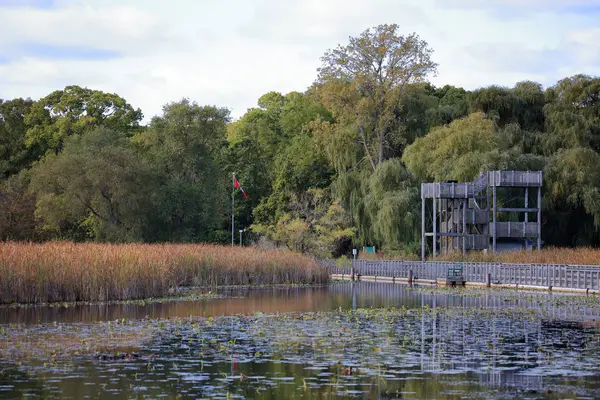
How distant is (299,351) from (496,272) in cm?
3058

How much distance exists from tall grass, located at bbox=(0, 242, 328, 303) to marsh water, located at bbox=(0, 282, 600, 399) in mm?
1635

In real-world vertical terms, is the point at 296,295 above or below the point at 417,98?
below

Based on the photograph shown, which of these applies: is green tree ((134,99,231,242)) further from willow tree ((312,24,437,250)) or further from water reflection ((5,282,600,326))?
water reflection ((5,282,600,326))

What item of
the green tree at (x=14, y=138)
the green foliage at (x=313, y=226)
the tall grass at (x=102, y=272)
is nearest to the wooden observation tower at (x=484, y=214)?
the green foliage at (x=313, y=226)

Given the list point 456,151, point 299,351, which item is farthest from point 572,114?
point 299,351

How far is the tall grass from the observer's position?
33.2 m

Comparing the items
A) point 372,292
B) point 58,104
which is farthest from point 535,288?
point 58,104

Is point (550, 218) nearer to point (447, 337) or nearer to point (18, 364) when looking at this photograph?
point (447, 337)

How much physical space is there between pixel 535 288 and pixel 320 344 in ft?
86.8

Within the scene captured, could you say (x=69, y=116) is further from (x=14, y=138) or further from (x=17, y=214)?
(x=17, y=214)

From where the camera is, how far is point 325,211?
76.1 m

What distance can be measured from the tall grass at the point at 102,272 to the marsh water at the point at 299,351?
5.37 feet

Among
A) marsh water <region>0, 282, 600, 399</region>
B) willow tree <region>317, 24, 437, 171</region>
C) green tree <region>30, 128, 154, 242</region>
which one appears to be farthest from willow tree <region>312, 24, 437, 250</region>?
marsh water <region>0, 282, 600, 399</region>

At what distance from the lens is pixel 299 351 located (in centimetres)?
2067
